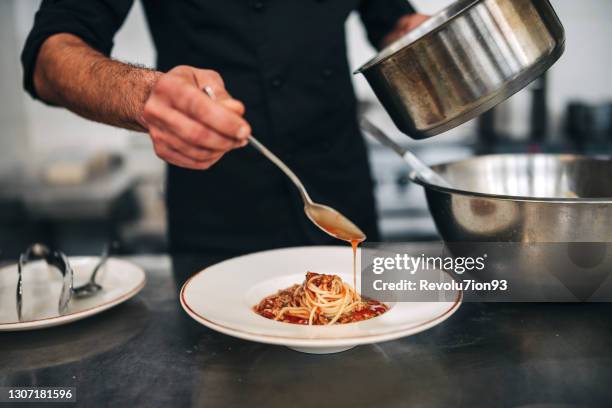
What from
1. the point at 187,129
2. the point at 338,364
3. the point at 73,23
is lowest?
the point at 338,364

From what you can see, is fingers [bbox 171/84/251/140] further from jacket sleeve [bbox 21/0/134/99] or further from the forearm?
jacket sleeve [bbox 21/0/134/99]

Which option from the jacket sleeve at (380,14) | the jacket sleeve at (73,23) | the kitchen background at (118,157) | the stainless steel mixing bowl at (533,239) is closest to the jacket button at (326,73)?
the jacket sleeve at (380,14)

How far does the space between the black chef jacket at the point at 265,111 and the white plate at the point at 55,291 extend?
16.4 inches

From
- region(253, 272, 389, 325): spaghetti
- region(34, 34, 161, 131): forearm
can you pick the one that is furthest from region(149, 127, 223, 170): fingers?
region(253, 272, 389, 325): spaghetti

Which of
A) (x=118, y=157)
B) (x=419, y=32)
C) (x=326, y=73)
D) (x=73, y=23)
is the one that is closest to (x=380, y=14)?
(x=326, y=73)

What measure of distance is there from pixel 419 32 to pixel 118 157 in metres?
2.65

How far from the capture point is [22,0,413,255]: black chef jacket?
1645 millimetres

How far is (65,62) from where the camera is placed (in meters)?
1.34

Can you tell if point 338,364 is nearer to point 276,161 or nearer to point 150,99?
point 276,161

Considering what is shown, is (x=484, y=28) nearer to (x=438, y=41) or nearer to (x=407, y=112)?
(x=438, y=41)

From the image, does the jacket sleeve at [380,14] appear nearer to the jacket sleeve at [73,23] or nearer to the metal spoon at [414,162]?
the metal spoon at [414,162]

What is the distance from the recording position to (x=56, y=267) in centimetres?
129

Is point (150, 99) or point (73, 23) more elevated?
point (73, 23)

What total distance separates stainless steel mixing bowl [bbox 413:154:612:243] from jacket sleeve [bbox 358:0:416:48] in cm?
70
